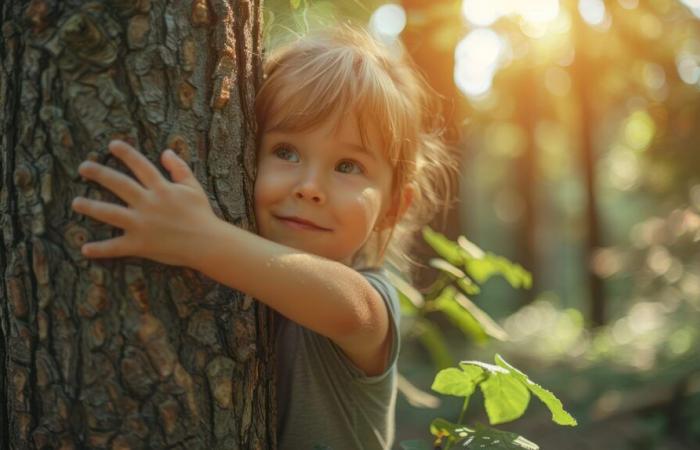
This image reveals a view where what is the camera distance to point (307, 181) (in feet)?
6.39

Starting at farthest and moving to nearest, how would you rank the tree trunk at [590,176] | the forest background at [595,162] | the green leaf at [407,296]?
the tree trunk at [590,176]
the forest background at [595,162]
the green leaf at [407,296]

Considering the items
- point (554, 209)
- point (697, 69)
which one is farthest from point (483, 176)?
point (697, 69)

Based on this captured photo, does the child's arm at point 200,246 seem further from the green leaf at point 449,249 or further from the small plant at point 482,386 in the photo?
the green leaf at point 449,249

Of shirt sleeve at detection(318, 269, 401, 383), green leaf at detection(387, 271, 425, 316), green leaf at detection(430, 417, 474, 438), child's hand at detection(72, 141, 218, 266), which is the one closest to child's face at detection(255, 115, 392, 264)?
shirt sleeve at detection(318, 269, 401, 383)

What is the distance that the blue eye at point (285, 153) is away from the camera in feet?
6.59

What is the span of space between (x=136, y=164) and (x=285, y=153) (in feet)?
1.83

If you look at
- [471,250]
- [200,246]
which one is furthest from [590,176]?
[200,246]

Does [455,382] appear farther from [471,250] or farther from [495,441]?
[471,250]

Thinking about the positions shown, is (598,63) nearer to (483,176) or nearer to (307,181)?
(307,181)

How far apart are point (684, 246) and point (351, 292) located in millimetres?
8530

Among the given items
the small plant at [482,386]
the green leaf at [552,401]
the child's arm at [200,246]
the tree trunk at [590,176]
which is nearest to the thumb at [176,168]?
the child's arm at [200,246]

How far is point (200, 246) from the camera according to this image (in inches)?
60.6

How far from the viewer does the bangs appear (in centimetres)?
201

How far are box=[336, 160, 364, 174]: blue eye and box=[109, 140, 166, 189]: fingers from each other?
63 cm
